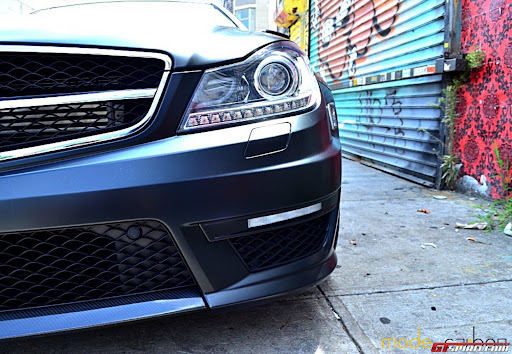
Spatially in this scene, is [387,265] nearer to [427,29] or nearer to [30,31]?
[30,31]

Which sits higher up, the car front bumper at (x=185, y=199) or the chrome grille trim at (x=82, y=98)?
the chrome grille trim at (x=82, y=98)

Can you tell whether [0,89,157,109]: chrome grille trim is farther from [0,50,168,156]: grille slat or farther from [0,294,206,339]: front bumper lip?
[0,294,206,339]: front bumper lip

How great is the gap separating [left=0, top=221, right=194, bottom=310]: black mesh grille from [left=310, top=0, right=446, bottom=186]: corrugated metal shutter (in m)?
3.77

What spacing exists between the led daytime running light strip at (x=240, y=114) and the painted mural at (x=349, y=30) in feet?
14.8

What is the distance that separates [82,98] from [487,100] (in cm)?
355

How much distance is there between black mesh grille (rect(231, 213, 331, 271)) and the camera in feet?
4.65

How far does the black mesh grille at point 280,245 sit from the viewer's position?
55.8 inches

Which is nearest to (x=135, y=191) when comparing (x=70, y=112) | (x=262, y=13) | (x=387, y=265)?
(x=70, y=112)

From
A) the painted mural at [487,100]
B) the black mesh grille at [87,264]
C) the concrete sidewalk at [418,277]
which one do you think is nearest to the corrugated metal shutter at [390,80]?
the painted mural at [487,100]

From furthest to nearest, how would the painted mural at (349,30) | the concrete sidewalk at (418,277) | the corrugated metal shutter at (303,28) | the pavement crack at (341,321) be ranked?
1. the corrugated metal shutter at (303,28)
2. the painted mural at (349,30)
3. the concrete sidewalk at (418,277)
4. the pavement crack at (341,321)

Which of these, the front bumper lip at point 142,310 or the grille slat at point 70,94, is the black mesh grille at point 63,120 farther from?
the front bumper lip at point 142,310

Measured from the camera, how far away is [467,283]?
7.00ft

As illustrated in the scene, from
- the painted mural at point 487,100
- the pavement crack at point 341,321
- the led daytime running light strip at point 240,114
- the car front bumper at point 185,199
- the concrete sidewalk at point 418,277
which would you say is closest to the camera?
the car front bumper at point 185,199

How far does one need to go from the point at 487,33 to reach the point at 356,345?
324cm
